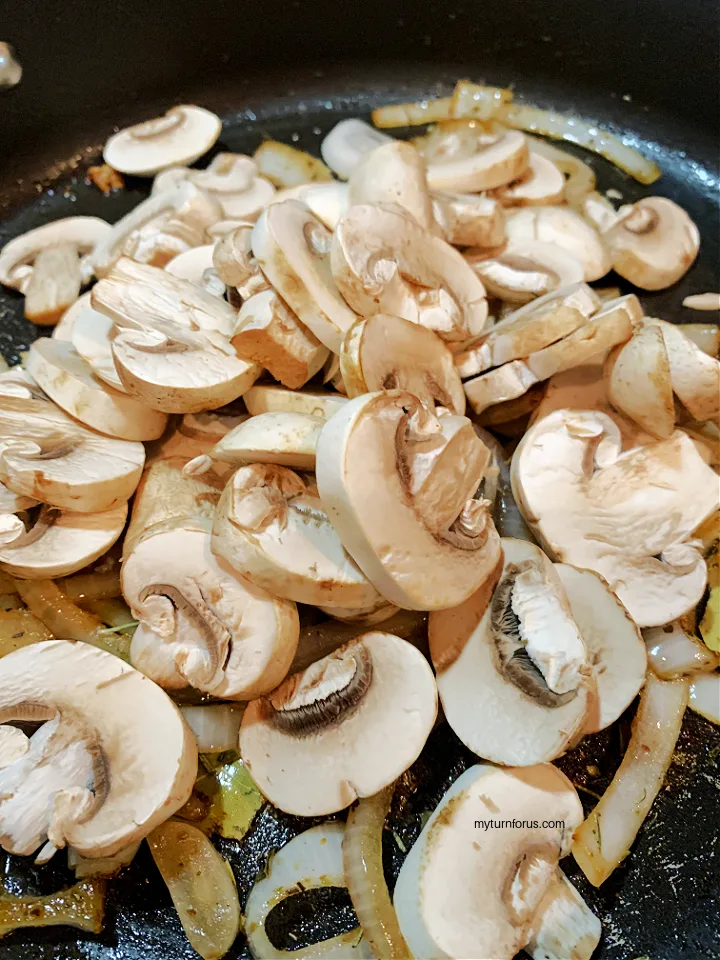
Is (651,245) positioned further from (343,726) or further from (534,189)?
(343,726)

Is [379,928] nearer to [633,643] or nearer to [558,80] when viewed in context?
[633,643]

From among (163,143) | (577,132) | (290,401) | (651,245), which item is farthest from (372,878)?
(577,132)

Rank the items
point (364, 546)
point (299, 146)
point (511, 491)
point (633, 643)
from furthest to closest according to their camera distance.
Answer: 1. point (299, 146)
2. point (511, 491)
3. point (633, 643)
4. point (364, 546)

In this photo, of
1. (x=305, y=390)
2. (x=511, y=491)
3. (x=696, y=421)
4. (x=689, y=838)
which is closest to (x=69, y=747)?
(x=305, y=390)

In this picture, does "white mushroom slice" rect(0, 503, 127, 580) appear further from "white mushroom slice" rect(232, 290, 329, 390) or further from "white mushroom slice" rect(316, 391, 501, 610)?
"white mushroom slice" rect(316, 391, 501, 610)

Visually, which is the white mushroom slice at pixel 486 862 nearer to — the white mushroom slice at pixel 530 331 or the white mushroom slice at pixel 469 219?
the white mushroom slice at pixel 530 331

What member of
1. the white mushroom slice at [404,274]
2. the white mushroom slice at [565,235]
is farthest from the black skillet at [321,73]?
the white mushroom slice at [404,274]

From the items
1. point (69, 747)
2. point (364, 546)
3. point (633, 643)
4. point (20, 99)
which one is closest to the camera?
point (364, 546)
